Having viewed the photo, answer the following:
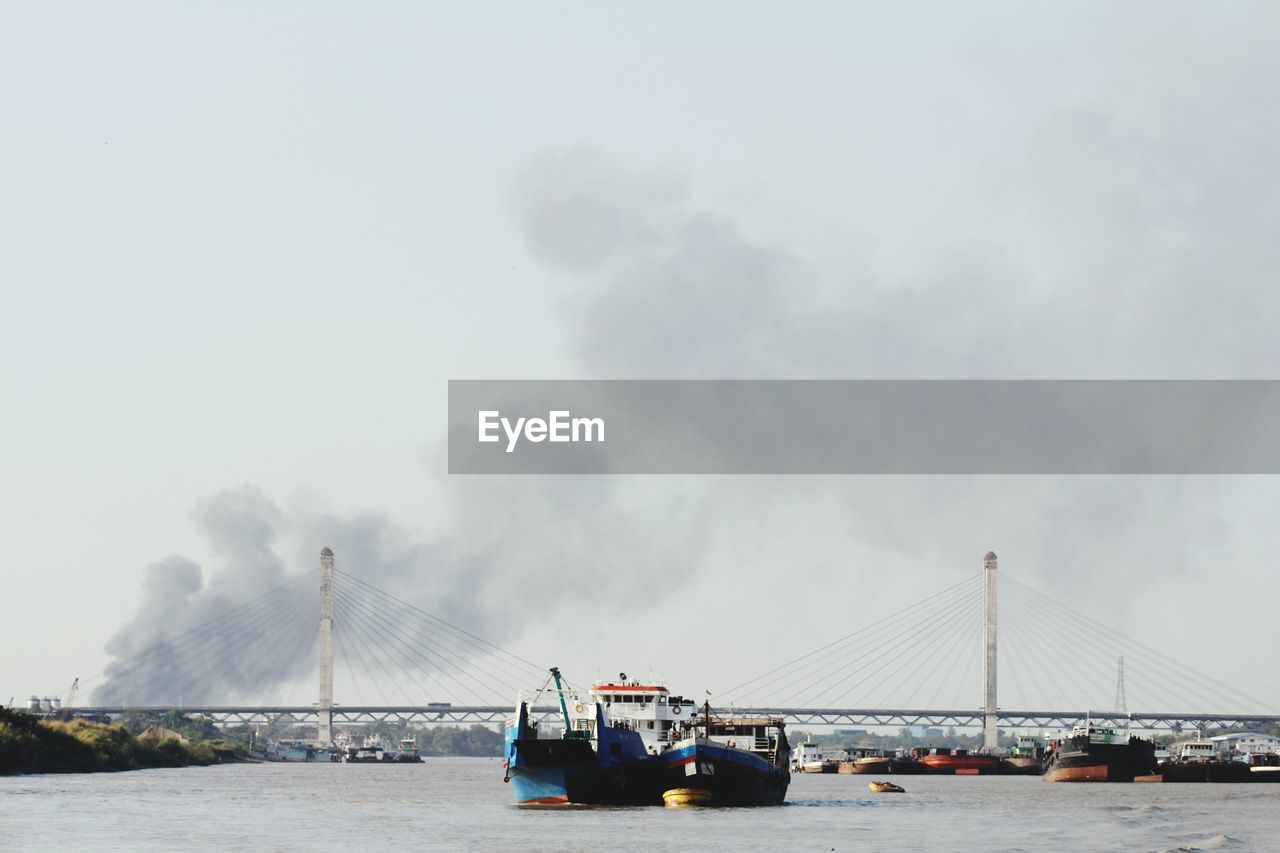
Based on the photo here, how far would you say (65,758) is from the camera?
19050 centimetres

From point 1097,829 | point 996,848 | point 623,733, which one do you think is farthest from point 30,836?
point 1097,829

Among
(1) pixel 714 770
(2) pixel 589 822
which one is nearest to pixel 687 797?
(1) pixel 714 770

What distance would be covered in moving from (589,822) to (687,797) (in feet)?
44.1

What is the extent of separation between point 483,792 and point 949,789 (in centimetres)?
4778

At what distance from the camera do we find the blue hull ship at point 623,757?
112125mm

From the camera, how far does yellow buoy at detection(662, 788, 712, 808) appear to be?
11206 centimetres

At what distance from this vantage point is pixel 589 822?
99.8 m

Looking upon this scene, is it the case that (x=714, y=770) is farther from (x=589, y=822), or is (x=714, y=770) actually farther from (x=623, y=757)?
(x=589, y=822)

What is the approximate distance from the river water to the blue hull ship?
1738mm

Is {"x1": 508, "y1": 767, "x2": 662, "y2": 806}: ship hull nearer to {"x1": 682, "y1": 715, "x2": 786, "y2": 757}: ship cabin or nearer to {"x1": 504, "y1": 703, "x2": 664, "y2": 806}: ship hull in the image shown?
{"x1": 504, "y1": 703, "x2": 664, "y2": 806}: ship hull

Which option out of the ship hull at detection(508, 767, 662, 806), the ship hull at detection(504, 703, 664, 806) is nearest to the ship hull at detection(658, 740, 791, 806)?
the ship hull at detection(504, 703, 664, 806)

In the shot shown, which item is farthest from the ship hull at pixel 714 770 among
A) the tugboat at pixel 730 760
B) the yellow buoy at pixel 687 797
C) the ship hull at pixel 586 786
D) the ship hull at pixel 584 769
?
the ship hull at pixel 586 786

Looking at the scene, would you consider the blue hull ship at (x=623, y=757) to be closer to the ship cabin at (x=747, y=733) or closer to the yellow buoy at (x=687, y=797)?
the yellow buoy at (x=687, y=797)

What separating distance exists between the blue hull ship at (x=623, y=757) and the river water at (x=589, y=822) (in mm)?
1738
